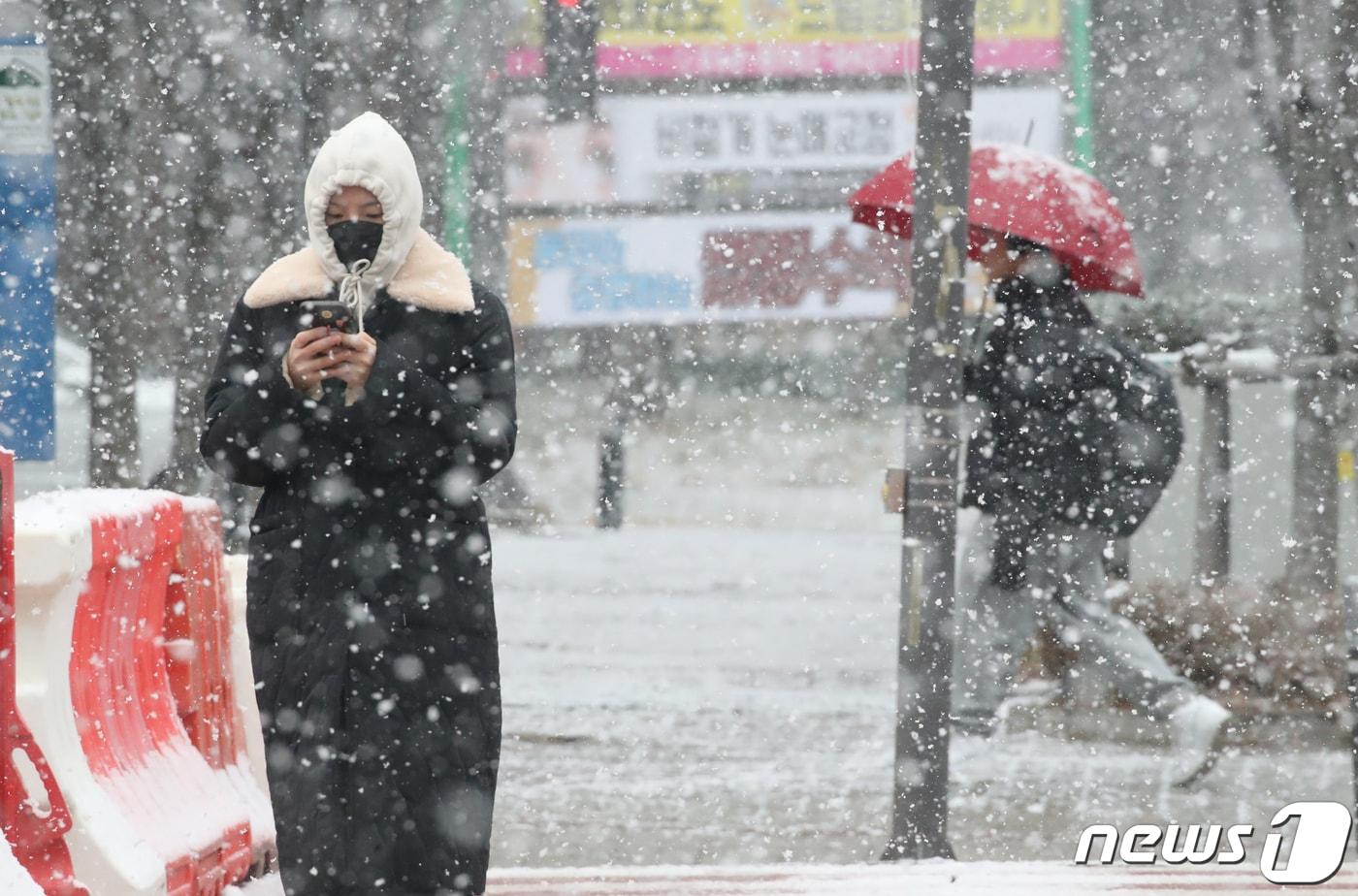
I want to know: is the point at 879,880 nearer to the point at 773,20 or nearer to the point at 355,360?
the point at 355,360

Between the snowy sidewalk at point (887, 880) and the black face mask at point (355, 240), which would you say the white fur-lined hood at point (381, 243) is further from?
the snowy sidewalk at point (887, 880)

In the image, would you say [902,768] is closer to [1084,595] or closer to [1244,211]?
[1084,595]

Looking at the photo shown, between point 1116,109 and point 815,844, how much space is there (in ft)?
45.0

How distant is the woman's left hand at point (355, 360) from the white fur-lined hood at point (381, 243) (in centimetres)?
22

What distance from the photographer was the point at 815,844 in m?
6.67

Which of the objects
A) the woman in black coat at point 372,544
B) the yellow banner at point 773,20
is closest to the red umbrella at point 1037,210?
the woman in black coat at point 372,544

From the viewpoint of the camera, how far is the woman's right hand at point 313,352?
4098 mm

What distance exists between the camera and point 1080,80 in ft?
48.8

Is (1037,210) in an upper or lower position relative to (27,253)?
upper

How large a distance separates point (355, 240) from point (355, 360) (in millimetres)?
290

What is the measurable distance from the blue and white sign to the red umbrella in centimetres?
338

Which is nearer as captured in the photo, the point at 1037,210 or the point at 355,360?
the point at 355,360

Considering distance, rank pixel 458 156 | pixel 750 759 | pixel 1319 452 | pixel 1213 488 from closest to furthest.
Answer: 1. pixel 750 759
2. pixel 1319 452
3. pixel 1213 488
4. pixel 458 156

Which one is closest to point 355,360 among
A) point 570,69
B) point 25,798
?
point 25,798
